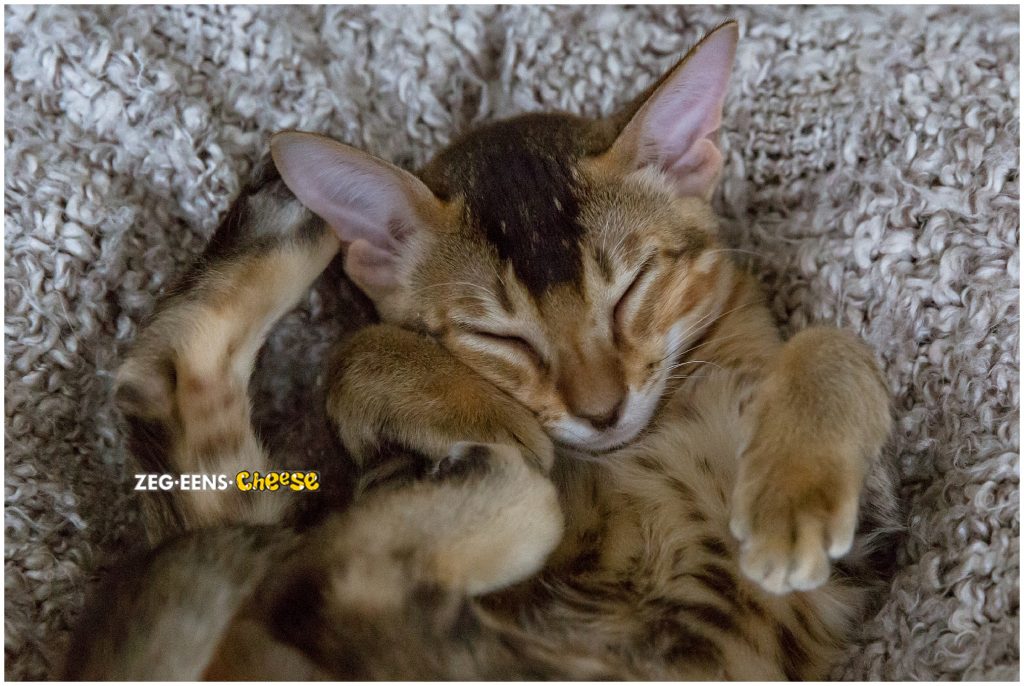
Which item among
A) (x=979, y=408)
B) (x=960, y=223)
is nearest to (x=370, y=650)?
(x=979, y=408)

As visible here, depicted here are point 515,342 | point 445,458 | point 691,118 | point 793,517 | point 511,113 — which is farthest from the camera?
point 511,113

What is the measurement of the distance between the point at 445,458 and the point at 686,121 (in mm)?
595

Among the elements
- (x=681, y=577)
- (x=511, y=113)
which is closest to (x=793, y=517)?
(x=681, y=577)

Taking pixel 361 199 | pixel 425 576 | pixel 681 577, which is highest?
pixel 361 199

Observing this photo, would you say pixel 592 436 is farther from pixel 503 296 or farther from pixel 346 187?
pixel 346 187

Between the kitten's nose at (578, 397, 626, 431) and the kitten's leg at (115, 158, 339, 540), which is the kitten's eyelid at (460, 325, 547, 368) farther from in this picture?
the kitten's leg at (115, 158, 339, 540)

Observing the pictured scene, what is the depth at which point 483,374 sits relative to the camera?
1.25 metres

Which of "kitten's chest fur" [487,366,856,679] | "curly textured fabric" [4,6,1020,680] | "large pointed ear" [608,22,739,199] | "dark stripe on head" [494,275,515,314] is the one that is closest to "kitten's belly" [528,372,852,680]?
"kitten's chest fur" [487,366,856,679]

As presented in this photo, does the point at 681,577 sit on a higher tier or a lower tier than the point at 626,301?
lower

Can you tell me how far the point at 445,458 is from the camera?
1.13 metres

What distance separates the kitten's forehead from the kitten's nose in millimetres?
164

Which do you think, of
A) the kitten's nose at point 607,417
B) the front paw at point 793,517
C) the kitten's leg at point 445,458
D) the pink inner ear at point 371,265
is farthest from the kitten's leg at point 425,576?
the pink inner ear at point 371,265

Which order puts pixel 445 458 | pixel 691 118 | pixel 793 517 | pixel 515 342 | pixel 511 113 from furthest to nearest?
1. pixel 511 113
2. pixel 691 118
3. pixel 515 342
4. pixel 445 458
5. pixel 793 517

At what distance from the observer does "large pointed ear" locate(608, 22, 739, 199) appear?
125 cm
